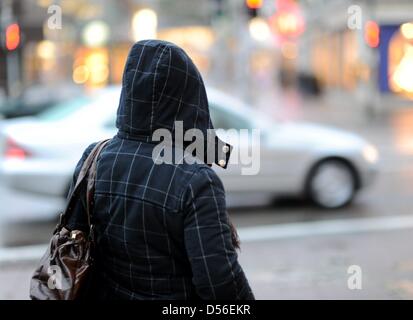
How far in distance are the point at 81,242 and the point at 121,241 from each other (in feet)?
0.48

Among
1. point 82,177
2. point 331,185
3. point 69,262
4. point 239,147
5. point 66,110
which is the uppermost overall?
point 66,110

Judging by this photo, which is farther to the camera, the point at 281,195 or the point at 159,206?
the point at 281,195

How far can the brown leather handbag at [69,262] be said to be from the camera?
2.28 m

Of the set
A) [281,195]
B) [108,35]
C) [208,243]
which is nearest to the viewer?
[208,243]

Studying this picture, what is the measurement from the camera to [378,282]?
575cm

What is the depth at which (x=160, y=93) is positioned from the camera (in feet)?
7.35

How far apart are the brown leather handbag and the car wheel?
6914mm

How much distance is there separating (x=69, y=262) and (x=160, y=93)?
25.5 inches

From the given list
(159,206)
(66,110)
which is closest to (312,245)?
(66,110)

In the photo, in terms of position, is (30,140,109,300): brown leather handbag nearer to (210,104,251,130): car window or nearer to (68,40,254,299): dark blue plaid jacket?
(68,40,254,299): dark blue plaid jacket

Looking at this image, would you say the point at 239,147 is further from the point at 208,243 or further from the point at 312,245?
the point at 208,243
